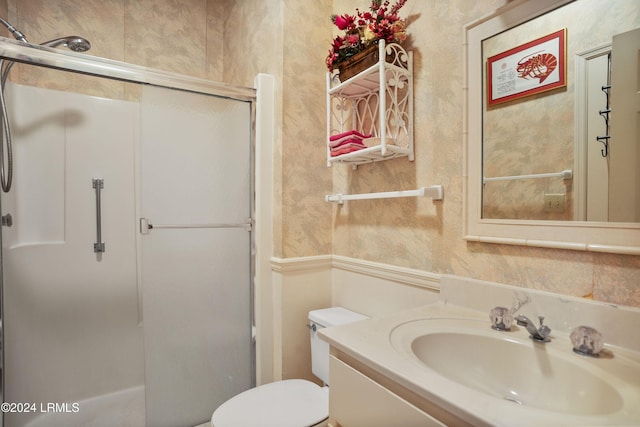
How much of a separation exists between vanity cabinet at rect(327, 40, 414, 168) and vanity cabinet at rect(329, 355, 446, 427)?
78cm

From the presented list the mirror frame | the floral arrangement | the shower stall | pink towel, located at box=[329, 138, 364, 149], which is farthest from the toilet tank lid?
the floral arrangement

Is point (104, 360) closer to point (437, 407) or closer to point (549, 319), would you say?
point (437, 407)

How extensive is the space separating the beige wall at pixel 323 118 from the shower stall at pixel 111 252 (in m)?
0.26

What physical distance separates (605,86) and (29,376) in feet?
8.45

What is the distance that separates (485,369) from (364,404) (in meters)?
0.35

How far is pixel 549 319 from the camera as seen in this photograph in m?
0.91

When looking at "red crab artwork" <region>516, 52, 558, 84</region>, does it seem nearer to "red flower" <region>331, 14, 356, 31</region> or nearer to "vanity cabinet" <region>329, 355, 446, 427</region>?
"red flower" <region>331, 14, 356, 31</region>

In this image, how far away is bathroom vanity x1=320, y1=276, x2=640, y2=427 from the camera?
0.58 metres

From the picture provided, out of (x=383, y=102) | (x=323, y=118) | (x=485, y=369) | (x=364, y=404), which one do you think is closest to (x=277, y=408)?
(x=364, y=404)

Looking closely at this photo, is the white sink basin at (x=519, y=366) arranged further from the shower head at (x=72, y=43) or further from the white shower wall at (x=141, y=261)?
the shower head at (x=72, y=43)

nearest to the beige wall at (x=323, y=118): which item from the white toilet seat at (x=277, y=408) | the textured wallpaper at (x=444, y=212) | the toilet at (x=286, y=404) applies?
the textured wallpaper at (x=444, y=212)

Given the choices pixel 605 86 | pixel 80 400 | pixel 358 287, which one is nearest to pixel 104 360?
pixel 80 400

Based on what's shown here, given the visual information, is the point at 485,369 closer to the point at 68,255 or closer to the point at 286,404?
the point at 286,404

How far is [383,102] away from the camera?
1209 millimetres
